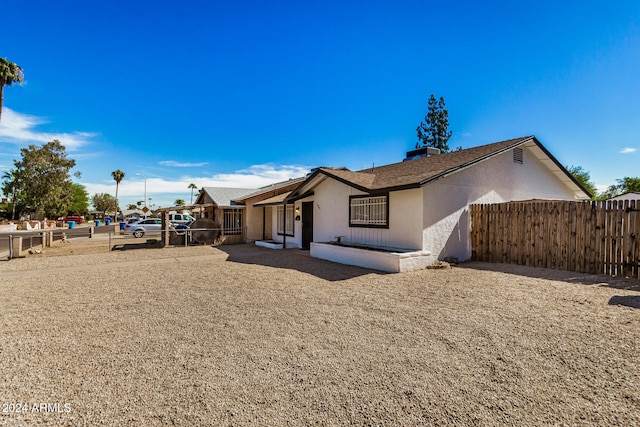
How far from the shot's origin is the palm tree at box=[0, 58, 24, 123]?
2647cm

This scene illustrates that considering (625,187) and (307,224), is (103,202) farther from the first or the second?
(625,187)

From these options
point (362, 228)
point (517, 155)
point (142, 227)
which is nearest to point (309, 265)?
point (362, 228)

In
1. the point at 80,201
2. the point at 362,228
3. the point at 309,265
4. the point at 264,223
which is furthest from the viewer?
the point at 80,201

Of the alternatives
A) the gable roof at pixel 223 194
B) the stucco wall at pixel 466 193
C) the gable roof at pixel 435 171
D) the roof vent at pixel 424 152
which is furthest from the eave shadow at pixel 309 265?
the roof vent at pixel 424 152

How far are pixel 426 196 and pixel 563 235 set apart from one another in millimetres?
4105

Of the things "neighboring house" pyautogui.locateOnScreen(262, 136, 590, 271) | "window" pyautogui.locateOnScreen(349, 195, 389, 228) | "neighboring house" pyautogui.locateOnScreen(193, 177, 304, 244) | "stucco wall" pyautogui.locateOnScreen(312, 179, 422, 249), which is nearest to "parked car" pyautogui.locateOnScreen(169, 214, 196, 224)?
"neighboring house" pyautogui.locateOnScreen(193, 177, 304, 244)

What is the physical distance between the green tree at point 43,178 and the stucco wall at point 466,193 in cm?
5867

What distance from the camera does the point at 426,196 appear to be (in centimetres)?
998

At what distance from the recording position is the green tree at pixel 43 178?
149ft

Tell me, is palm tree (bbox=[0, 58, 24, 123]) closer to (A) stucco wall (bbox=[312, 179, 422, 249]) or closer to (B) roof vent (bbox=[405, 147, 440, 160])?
(A) stucco wall (bbox=[312, 179, 422, 249])

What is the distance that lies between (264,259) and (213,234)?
27.8 ft

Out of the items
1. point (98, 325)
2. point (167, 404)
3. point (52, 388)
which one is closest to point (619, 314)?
point (167, 404)

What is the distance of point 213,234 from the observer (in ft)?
64.1

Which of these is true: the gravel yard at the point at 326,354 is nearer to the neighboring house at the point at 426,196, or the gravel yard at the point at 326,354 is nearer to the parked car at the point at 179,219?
the neighboring house at the point at 426,196
